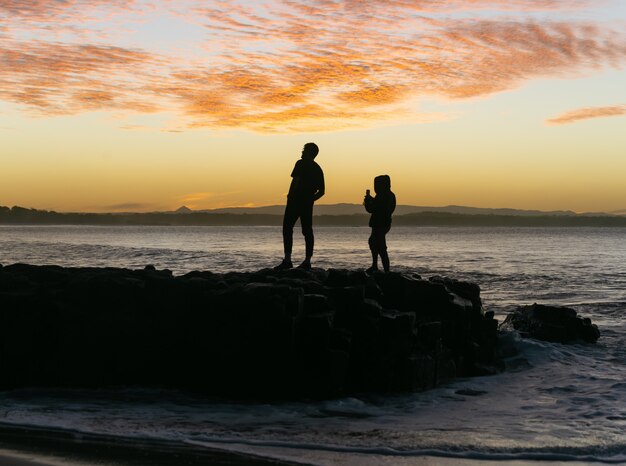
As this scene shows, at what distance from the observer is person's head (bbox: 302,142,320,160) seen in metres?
13.5

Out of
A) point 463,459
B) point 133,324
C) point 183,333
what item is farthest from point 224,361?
point 463,459

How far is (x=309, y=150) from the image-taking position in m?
13.5

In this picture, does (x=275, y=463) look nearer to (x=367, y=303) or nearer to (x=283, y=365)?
(x=283, y=365)

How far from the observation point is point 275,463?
6.66 meters

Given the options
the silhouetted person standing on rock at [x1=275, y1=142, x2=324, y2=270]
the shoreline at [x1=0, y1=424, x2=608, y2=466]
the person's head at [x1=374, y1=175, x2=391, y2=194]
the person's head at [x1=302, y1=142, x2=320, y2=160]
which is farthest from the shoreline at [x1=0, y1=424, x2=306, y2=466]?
the person's head at [x1=374, y1=175, x2=391, y2=194]

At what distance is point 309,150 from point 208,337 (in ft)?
15.2

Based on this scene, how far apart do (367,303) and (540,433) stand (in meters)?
3.38

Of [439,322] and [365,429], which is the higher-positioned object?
[439,322]

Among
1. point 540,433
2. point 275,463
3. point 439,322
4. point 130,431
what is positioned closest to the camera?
point 275,463

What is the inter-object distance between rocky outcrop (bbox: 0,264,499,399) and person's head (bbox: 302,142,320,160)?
10.0 feet

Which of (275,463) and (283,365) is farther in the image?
(283,365)

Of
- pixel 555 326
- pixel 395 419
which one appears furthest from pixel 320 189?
pixel 555 326

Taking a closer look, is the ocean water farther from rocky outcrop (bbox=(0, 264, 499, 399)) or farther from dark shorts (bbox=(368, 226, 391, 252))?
dark shorts (bbox=(368, 226, 391, 252))

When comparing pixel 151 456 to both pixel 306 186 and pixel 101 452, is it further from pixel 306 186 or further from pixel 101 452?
pixel 306 186
